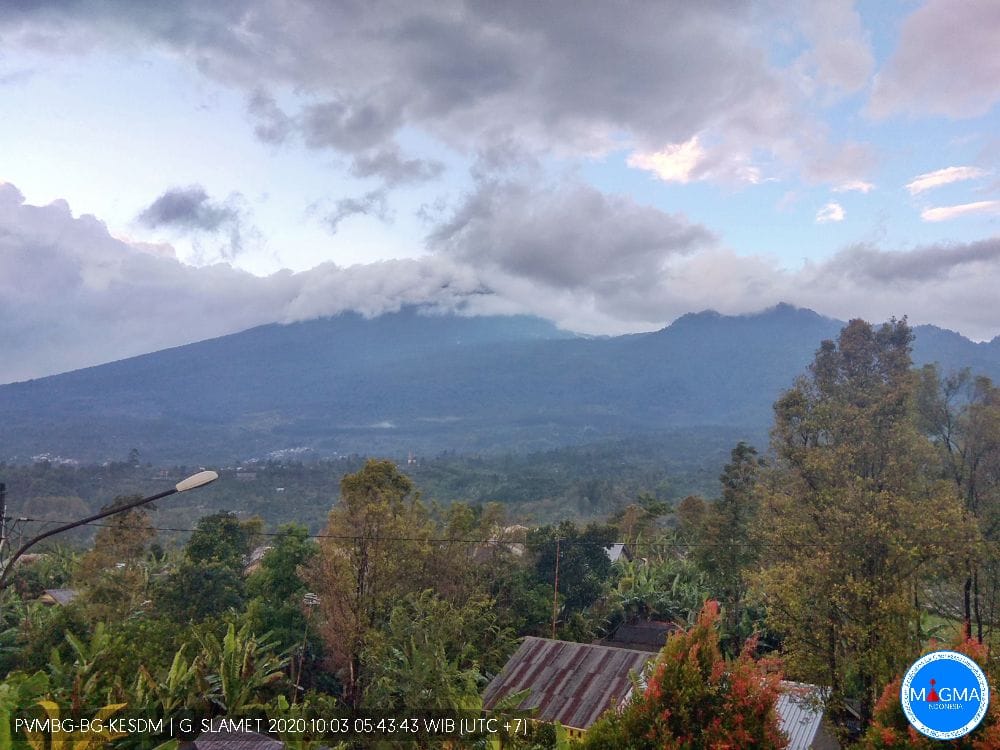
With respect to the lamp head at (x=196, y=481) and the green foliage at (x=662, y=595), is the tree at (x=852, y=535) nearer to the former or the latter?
the lamp head at (x=196, y=481)

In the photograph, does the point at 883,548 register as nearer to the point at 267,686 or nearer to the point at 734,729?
the point at 734,729

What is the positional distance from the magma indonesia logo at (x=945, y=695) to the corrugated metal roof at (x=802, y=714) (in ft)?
22.8

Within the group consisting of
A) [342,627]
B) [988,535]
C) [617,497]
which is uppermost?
[988,535]

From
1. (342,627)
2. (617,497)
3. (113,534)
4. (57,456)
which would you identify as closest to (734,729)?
(342,627)

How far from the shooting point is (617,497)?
8000 cm

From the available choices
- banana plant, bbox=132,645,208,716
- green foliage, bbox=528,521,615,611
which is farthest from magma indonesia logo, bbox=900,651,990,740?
green foliage, bbox=528,521,615,611

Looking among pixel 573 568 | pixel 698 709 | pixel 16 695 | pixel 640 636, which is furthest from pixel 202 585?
pixel 698 709

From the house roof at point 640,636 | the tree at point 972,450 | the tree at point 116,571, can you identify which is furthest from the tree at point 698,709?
the tree at point 116,571

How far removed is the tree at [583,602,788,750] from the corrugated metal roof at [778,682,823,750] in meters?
6.97

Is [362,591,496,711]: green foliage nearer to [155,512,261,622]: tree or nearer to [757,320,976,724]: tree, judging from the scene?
[155,512,261,622]: tree

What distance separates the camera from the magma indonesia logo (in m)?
7.59

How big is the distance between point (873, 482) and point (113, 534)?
2827 cm

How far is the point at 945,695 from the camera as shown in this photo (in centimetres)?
786

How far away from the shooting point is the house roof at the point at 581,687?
49.2 ft
